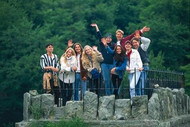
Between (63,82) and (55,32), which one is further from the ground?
(55,32)

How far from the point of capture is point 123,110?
22.7 meters

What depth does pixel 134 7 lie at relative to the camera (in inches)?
2586

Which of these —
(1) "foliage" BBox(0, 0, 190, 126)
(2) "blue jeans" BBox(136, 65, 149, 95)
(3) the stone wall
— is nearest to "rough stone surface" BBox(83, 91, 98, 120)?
(3) the stone wall

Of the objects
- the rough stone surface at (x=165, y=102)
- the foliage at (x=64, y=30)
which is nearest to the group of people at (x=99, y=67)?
the rough stone surface at (x=165, y=102)

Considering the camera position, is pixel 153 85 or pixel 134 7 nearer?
pixel 153 85

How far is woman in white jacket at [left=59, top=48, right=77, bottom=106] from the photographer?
2405cm

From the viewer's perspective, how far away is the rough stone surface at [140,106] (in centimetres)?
2255

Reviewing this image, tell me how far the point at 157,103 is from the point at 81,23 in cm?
4072

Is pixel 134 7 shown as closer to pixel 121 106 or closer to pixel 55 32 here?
pixel 55 32

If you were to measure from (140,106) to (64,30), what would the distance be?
4122 cm

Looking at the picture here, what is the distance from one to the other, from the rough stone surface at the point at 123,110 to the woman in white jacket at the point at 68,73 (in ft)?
5.55

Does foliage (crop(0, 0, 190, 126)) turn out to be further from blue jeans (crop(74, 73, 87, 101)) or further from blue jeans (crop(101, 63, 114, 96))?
blue jeans (crop(74, 73, 87, 101))

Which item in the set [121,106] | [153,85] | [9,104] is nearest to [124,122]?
[121,106]

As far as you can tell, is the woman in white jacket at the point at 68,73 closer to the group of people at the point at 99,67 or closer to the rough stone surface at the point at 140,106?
the group of people at the point at 99,67
